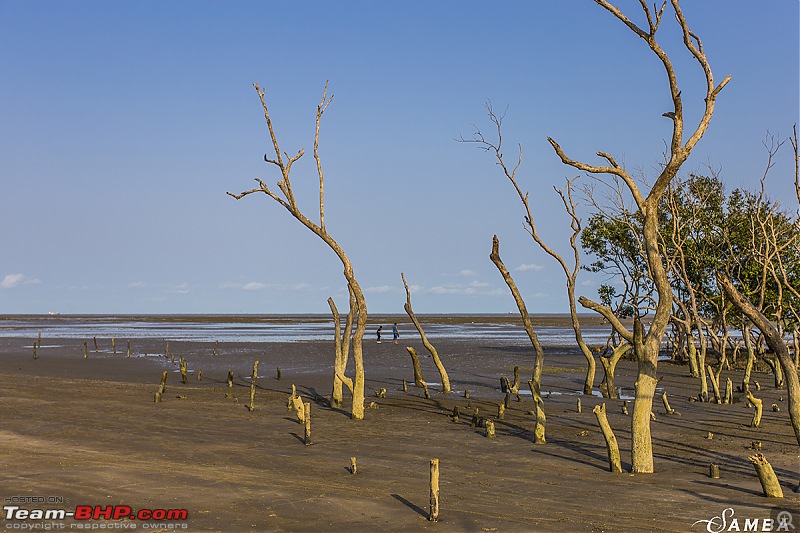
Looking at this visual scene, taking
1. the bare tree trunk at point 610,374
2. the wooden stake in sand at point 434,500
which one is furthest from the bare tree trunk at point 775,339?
the bare tree trunk at point 610,374

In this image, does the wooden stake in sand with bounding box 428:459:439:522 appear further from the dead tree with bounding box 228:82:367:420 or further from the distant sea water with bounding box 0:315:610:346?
the distant sea water with bounding box 0:315:610:346

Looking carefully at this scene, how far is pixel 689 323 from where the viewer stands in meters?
39.8

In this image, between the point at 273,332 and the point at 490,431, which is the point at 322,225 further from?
the point at 273,332

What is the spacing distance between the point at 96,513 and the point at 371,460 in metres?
6.93

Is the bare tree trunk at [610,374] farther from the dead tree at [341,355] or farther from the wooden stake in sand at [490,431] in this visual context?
the wooden stake in sand at [490,431]

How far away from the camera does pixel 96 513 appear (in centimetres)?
1206

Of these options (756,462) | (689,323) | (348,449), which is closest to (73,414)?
(348,449)

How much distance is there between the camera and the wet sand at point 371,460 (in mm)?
12805

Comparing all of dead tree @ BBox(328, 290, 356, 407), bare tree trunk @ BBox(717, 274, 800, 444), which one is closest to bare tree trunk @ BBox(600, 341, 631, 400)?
dead tree @ BBox(328, 290, 356, 407)

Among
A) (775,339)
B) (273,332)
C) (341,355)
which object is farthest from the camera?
(273,332)

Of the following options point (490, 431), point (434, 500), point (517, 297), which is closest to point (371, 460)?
point (490, 431)

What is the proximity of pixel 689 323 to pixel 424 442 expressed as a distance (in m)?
23.8

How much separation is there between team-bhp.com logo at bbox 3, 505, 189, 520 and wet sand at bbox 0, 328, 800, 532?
23 cm

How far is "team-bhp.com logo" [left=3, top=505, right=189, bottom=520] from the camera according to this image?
1172cm
